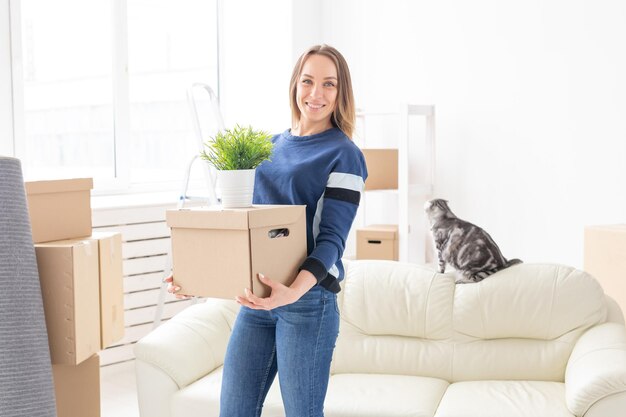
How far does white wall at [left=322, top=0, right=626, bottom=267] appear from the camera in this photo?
3.96 meters

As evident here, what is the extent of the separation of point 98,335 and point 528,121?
9.88 feet

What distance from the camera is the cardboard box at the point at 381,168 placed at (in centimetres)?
466

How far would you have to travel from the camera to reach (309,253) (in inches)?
77.6

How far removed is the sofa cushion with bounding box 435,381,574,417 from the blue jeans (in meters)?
0.91

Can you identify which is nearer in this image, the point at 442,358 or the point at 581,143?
the point at 442,358

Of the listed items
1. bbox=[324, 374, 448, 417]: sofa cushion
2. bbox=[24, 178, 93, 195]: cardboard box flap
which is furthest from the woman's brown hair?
bbox=[324, 374, 448, 417]: sofa cushion

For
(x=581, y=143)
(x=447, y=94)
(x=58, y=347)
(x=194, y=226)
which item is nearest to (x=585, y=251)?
(x=581, y=143)

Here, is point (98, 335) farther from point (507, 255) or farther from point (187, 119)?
point (187, 119)

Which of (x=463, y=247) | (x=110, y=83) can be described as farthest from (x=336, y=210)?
(x=110, y=83)

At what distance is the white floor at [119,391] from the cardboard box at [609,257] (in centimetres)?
216

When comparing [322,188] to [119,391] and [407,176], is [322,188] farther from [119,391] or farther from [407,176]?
[407,176]

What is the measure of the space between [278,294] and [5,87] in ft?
9.57

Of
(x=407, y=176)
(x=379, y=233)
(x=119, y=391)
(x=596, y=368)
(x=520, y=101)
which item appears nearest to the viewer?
(x=596, y=368)

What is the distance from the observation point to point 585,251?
3.70 meters
